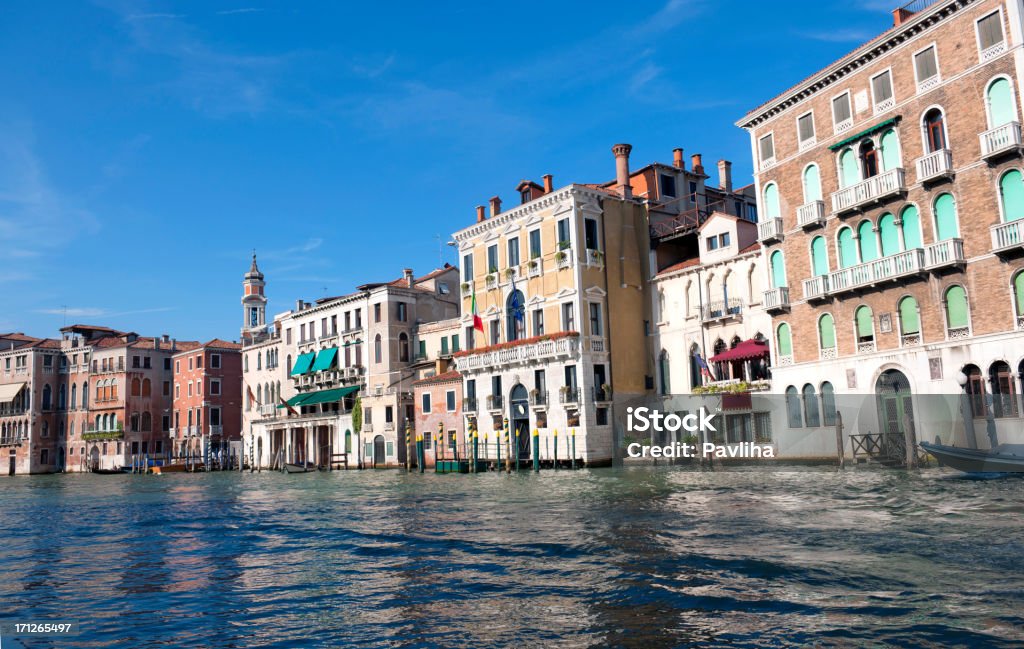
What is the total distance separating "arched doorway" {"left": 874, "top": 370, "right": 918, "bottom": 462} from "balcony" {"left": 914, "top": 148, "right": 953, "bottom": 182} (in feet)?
18.0

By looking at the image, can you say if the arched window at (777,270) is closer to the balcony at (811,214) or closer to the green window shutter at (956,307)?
the balcony at (811,214)

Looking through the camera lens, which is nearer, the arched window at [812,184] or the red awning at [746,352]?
the arched window at [812,184]

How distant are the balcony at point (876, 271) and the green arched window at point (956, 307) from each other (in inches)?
39.1

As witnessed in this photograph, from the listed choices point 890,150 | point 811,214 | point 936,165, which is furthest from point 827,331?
point 936,165

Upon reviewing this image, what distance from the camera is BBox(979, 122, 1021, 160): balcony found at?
20.2 m

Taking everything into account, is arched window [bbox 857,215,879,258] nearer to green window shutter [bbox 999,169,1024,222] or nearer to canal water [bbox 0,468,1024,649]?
green window shutter [bbox 999,169,1024,222]

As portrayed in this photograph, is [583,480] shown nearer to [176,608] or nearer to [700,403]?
[700,403]

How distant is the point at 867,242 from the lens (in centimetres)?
2466

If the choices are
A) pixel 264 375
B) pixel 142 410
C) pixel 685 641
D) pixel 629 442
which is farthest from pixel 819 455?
pixel 142 410

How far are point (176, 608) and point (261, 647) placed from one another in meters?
2.12

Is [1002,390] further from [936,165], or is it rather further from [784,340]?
[784,340]

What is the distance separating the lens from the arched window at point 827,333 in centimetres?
2564

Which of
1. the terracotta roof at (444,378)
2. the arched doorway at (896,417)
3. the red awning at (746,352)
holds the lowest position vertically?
the arched doorway at (896,417)

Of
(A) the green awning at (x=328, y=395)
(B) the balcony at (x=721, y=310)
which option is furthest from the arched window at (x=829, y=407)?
(A) the green awning at (x=328, y=395)
